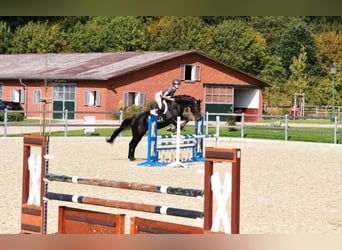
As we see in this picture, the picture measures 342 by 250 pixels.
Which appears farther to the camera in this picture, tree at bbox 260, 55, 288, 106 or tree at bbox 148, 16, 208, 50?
tree at bbox 148, 16, 208, 50

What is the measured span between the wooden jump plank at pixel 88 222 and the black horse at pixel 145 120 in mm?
7767


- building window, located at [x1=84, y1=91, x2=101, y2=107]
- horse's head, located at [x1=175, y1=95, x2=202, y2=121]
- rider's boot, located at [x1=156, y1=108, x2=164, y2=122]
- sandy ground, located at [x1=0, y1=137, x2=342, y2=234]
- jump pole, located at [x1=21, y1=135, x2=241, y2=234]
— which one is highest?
building window, located at [x1=84, y1=91, x2=101, y2=107]

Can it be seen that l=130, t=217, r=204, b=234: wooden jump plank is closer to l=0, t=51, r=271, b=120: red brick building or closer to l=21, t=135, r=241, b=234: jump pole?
l=21, t=135, r=241, b=234: jump pole

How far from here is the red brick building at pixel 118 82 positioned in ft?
98.8

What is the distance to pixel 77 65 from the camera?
32344mm

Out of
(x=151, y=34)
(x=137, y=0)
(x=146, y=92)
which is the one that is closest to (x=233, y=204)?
(x=137, y=0)

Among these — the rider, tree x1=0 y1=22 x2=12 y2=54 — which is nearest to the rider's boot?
the rider

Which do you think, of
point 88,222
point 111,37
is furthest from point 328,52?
point 88,222

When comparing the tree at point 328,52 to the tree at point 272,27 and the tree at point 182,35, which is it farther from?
the tree at point 182,35

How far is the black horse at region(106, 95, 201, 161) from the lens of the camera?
41.1 feet

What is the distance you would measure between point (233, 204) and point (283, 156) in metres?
10.7

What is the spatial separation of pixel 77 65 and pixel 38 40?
11.4 meters

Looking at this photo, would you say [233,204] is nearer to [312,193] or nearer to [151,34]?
[312,193]

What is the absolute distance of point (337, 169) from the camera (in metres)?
11.6
